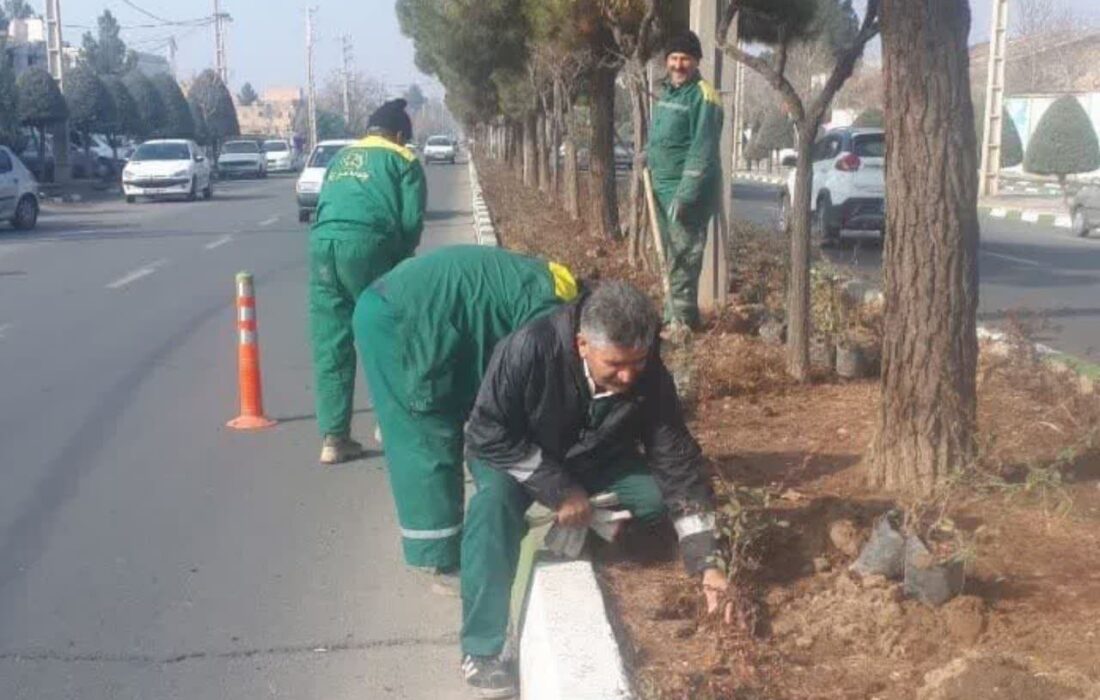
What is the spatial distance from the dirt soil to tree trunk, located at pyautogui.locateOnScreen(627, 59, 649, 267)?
19.0 feet

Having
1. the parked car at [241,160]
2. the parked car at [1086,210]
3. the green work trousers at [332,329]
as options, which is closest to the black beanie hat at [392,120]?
the green work trousers at [332,329]

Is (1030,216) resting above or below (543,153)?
below

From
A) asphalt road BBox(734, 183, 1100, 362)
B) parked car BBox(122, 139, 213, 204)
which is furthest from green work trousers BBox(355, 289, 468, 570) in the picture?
parked car BBox(122, 139, 213, 204)

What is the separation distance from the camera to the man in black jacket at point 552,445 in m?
4.30

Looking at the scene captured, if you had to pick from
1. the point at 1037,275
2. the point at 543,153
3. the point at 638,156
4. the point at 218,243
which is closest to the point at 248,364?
the point at 638,156

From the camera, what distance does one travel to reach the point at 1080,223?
76.4 ft

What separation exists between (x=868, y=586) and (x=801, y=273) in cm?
356

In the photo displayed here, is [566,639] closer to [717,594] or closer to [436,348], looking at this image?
[717,594]

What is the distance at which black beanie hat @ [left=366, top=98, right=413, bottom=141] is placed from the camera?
7.31 metres

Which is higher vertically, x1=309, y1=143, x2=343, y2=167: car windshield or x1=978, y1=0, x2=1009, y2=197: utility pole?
x1=978, y1=0, x2=1009, y2=197: utility pole

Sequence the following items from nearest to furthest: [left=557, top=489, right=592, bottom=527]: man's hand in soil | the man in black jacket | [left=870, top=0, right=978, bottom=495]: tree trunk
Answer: the man in black jacket, [left=557, top=489, right=592, bottom=527]: man's hand in soil, [left=870, top=0, right=978, bottom=495]: tree trunk

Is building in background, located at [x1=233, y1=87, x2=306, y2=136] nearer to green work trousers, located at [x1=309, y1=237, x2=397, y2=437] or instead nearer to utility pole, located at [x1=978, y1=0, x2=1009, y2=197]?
utility pole, located at [x1=978, y1=0, x2=1009, y2=197]

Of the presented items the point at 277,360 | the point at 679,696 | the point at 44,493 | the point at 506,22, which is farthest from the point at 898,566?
the point at 506,22

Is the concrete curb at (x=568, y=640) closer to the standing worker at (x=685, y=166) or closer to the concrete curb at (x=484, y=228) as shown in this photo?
the standing worker at (x=685, y=166)
